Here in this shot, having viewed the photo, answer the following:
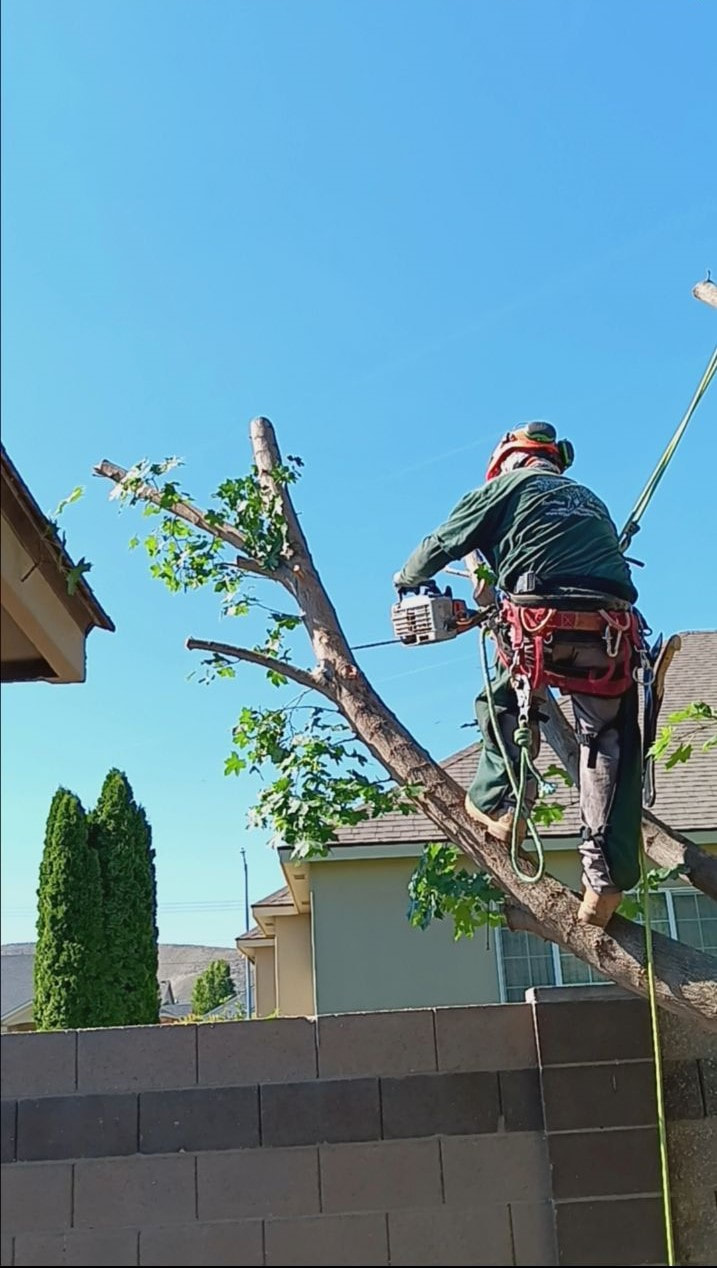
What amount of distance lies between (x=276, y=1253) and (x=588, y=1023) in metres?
1.27

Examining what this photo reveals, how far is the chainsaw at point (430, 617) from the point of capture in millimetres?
4074

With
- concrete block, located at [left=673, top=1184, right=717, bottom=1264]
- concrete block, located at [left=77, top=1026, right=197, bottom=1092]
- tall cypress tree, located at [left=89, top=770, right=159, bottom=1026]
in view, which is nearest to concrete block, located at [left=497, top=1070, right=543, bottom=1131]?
concrete block, located at [left=673, top=1184, right=717, bottom=1264]

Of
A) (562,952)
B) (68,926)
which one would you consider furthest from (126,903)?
(562,952)

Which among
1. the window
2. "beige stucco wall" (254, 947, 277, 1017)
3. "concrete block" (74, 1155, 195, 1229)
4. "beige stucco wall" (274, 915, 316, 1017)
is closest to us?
"concrete block" (74, 1155, 195, 1229)

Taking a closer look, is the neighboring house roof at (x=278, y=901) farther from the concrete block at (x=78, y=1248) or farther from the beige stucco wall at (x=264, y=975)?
the concrete block at (x=78, y=1248)

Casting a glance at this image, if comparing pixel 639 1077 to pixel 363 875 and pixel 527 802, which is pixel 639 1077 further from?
pixel 363 875

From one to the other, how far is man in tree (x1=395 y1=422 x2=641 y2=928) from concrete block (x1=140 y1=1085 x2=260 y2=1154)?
1.29 metres

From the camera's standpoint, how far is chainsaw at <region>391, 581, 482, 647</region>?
4.07 meters

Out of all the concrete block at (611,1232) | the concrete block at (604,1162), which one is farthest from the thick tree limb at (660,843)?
the concrete block at (611,1232)

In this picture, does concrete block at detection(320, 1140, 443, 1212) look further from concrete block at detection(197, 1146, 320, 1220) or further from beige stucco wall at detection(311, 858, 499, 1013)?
beige stucco wall at detection(311, 858, 499, 1013)

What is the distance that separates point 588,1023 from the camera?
4066mm

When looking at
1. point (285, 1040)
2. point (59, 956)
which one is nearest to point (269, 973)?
point (59, 956)

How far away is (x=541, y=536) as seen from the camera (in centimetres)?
384

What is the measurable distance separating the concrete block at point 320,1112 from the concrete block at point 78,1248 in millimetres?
518
